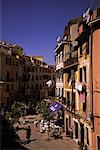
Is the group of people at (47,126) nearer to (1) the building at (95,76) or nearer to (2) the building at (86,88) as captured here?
(2) the building at (86,88)

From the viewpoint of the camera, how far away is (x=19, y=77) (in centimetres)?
5456

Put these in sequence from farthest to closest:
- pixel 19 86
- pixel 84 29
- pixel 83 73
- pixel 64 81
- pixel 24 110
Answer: pixel 19 86
pixel 24 110
pixel 64 81
pixel 83 73
pixel 84 29

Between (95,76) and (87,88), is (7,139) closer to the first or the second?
(87,88)

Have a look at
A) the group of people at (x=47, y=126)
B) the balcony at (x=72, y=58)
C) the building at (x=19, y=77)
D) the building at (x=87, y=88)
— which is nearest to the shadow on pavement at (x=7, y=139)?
the building at (x=87, y=88)

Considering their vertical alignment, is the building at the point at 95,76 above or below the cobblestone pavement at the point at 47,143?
above

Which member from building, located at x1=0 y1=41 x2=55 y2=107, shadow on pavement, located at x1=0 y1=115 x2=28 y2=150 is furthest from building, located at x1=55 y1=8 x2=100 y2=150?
building, located at x1=0 y1=41 x2=55 y2=107

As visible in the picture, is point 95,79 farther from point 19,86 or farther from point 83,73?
point 19,86

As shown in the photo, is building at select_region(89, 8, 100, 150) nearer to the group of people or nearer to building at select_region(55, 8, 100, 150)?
building at select_region(55, 8, 100, 150)

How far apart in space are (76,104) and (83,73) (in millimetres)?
4042

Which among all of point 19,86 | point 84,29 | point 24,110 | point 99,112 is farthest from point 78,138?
point 19,86

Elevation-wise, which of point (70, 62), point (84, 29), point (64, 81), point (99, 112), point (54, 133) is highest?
point (84, 29)

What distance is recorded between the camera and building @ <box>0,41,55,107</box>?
4503cm

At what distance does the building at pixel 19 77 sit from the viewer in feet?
148

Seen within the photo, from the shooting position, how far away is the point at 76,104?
1002 inches
